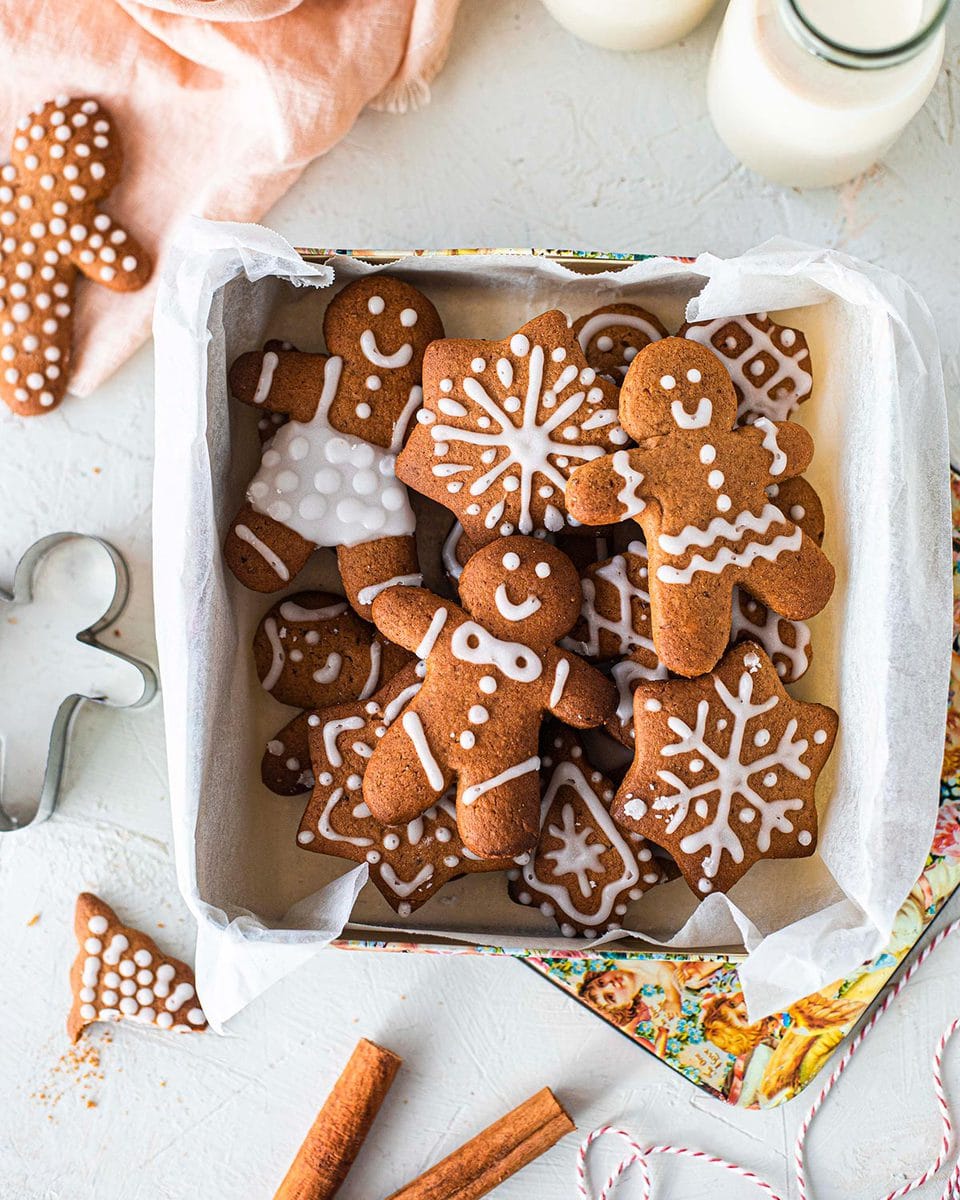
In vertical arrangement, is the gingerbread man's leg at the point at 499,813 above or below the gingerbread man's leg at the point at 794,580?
below

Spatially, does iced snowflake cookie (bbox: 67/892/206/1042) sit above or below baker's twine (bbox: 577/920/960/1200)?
above

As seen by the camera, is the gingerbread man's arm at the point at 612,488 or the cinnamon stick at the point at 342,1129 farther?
the cinnamon stick at the point at 342,1129

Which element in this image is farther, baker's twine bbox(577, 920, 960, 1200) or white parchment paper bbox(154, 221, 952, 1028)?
baker's twine bbox(577, 920, 960, 1200)

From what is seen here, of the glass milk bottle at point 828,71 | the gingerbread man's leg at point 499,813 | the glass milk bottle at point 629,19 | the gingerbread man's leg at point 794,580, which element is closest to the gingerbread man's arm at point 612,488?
the gingerbread man's leg at point 794,580

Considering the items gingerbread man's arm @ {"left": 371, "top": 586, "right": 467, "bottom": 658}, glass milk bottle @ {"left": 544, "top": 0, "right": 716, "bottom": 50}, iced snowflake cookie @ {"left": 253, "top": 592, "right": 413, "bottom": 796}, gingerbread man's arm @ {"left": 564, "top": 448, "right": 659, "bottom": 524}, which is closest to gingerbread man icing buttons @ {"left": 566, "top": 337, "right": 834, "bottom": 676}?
gingerbread man's arm @ {"left": 564, "top": 448, "right": 659, "bottom": 524}

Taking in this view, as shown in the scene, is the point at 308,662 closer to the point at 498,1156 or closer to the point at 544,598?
the point at 544,598

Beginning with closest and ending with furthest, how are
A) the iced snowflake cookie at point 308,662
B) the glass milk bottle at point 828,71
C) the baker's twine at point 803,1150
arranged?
the glass milk bottle at point 828,71
the iced snowflake cookie at point 308,662
the baker's twine at point 803,1150

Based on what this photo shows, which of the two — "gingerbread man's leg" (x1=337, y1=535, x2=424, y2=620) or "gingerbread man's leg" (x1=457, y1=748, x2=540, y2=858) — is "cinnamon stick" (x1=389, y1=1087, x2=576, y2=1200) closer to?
"gingerbread man's leg" (x1=457, y1=748, x2=540, y2=858)

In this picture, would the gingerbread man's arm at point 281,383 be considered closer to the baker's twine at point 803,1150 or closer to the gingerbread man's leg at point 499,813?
the gingerbread man's leg at point 499,813
